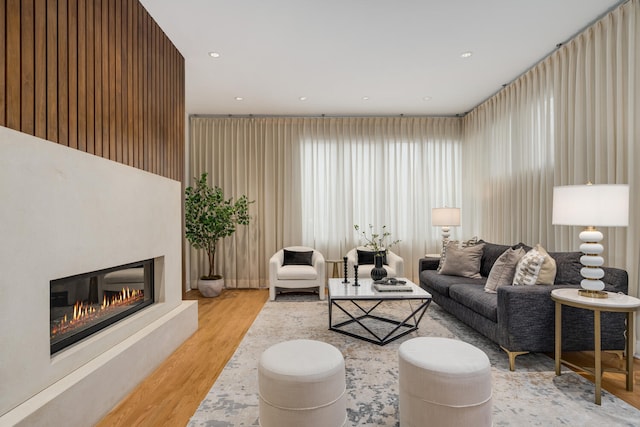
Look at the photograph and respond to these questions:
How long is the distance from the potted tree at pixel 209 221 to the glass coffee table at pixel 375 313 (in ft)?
6.82

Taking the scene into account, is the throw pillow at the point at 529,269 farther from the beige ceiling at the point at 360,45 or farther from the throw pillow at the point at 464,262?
the beige ceiling at the point at 360,45

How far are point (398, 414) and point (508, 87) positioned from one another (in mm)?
4278

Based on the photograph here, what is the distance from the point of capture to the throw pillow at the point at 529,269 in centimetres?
288

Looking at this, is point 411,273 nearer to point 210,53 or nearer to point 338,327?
point 338,327

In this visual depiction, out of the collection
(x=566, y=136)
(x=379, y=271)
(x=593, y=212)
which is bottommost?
(x=379, y=271)

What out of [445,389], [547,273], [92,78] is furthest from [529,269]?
[92,78]

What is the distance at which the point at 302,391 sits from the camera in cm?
170

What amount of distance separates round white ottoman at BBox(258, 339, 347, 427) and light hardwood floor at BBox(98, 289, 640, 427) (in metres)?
0.61

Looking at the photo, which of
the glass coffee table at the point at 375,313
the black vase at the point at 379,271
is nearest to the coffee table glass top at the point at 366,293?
the glass coffee table at the point at 375,313

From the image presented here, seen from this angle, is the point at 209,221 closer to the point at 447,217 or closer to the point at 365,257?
the point at 365,257

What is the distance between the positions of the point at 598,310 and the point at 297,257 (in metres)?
3.79

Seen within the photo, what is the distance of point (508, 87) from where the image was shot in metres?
4.63

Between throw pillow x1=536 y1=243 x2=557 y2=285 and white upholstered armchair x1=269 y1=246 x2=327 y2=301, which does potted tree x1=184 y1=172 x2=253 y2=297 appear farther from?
throw pillow x1=536 y1=243 x2=557 y2=285

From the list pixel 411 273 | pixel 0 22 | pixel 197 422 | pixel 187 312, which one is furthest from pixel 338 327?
pixel 0 22
